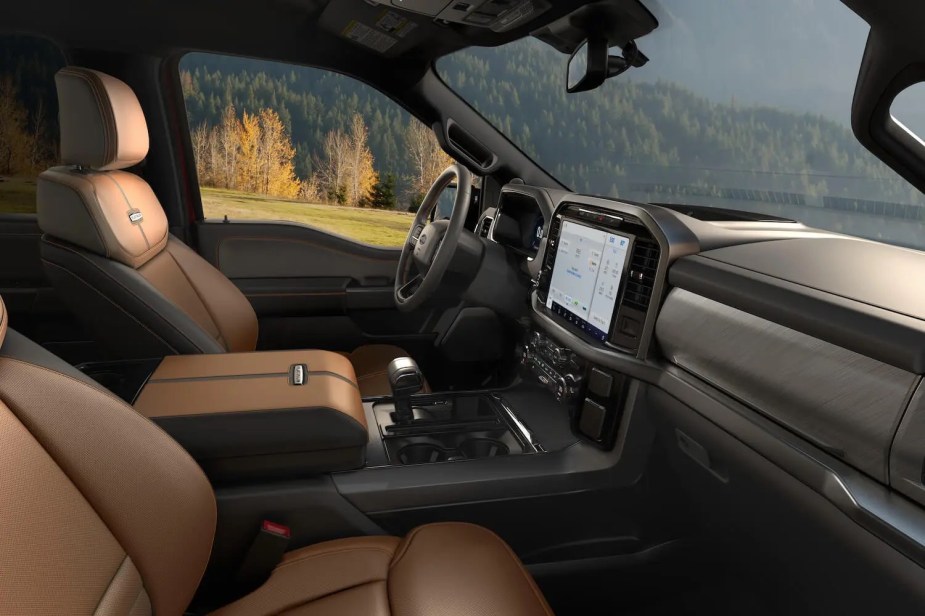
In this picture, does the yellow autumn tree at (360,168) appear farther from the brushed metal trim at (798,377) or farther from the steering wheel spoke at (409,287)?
the brushed metal trim at (798,377)

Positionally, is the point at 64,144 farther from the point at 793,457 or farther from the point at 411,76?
the point at 793,457

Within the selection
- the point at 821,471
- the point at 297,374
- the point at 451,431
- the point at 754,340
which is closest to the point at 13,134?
the point at 297,374

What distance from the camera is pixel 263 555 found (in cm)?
119

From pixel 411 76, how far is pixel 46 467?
2313mm

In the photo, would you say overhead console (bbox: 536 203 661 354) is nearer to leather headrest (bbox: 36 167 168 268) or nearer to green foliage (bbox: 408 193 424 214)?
leather headrest (bbox: 36 167 168 268)

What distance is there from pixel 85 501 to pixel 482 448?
1062mm

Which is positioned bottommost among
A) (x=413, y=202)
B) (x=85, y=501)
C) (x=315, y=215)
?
(x=85, y=501)

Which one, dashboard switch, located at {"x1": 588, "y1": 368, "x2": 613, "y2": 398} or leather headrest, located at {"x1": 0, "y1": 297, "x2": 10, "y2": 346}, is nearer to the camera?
leather headrest, located at {"x1": 0, "y1": 297, "x2": 10, "y2": 346}

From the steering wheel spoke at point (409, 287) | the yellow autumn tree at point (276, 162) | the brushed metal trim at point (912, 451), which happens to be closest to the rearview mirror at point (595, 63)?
the steering wheel spoke at point (409, 287)

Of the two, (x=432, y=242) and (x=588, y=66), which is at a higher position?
(x=588, y=66)

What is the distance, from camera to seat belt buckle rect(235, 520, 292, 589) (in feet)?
3.78

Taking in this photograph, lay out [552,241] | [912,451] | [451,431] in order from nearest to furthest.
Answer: [912,451]
[451,431]
[552,241]

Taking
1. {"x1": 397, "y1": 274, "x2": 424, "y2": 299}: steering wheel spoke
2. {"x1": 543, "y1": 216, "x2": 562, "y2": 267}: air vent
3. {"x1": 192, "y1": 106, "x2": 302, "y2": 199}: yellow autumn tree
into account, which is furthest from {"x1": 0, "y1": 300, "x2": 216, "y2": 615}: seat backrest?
{"x1": 192, "y1": 106, "x2": 302, "y2": 199}: yellow autumn tree

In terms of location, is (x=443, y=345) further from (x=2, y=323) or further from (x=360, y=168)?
(x=2, y=323)
